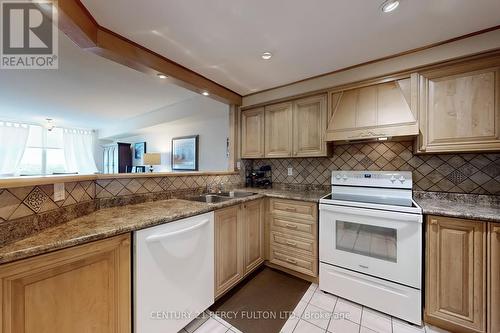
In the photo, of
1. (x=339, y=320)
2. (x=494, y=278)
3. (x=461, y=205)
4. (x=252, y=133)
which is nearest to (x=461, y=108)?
(x=461, y=205)

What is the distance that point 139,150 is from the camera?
6016mm

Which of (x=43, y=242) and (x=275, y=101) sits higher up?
(x=275, y=101)

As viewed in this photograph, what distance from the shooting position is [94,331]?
107cm

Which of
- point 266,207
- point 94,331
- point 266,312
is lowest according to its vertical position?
point 266,312

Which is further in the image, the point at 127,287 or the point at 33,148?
the point at 33,148

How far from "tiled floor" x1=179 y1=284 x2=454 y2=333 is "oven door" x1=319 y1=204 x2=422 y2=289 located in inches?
12.6

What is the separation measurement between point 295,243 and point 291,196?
1.67 feet

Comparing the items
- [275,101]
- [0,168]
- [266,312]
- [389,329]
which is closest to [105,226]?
[266,312]

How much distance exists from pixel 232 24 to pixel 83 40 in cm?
102

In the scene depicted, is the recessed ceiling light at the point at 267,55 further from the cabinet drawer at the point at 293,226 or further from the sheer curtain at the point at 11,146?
the sheer curtain at the point at 11,146

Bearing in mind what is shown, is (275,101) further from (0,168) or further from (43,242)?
(0,168)

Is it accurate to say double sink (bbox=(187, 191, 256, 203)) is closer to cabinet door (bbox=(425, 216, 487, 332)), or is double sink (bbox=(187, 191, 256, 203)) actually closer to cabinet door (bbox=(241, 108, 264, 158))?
cabinet door (bbox=(241, 108, 264, 158))

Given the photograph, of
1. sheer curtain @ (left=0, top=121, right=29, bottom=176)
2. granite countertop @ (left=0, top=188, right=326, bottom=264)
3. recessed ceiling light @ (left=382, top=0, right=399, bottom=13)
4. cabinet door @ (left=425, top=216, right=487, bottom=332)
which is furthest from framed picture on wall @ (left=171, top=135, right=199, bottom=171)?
sheer curtain @ (left=0, top=121, right=29, bottom=176)

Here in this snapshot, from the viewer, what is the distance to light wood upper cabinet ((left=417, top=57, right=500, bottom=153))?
156cm
